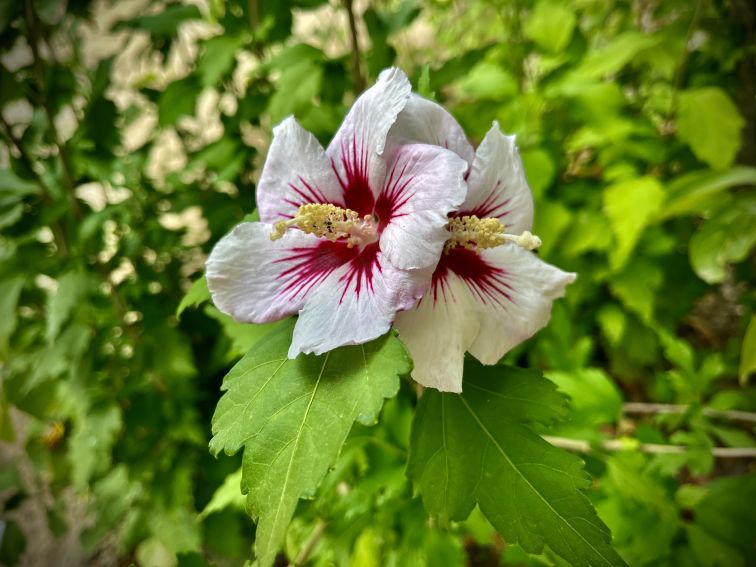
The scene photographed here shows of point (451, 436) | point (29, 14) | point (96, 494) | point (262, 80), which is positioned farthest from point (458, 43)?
point (96, 494)

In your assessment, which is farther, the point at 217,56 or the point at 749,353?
the point at 217,56

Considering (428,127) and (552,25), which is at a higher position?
(428,127)

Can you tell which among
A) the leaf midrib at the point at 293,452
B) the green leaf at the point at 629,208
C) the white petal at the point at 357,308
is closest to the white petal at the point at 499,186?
the white petal at the point at 357,308

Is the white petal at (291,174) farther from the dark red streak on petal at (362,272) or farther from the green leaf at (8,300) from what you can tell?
the green leaf at (8,300)

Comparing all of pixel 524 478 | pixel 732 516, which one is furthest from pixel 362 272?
pixel 732 516

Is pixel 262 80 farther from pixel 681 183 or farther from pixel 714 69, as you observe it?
pixel 714 69

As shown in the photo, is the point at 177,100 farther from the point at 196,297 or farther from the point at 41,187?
the point at 196,297

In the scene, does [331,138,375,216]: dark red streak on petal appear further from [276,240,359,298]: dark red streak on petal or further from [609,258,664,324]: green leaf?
[609,258,664,324]: green leaf
